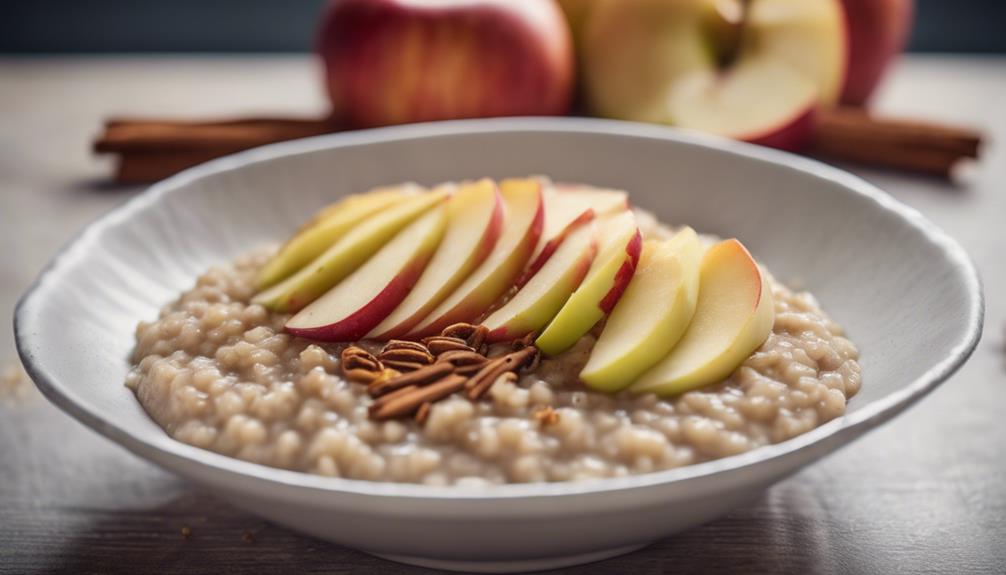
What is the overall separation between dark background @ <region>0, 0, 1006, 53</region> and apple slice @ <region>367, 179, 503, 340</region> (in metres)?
3.48

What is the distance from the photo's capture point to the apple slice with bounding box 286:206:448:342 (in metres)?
1.68

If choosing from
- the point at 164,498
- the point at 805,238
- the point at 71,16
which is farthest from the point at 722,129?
the point at 71,16

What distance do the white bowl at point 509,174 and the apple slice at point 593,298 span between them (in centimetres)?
33

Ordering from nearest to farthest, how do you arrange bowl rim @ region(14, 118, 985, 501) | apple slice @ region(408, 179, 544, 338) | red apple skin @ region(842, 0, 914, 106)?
1. bowl rim @ region(14, 118, 985, 501)
2. apple slice @ region(408, 179, 544, 338)
3. red apple skin @ region(842, 0, 914, 106)

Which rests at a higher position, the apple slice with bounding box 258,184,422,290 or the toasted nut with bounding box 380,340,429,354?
the apple slice with bounding box 258,184,422,290

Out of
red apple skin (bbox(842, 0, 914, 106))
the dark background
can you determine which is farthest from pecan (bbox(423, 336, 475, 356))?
the dark background

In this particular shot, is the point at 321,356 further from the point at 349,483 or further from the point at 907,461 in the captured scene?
the point at 907,461

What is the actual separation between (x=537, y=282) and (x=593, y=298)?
122 mm

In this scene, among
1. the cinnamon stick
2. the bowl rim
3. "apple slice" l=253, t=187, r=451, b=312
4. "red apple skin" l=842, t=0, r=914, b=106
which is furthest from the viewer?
"red apple skin" l=842, t=0, r=914, b=106

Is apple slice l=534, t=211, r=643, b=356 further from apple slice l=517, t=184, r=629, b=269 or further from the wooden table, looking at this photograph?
the wooden table

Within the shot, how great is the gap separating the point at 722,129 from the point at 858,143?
467 millimetres

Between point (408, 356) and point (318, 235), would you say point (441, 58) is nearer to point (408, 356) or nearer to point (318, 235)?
point (318, 235)

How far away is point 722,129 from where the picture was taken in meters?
2.83

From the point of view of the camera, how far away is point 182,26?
5082 mm
